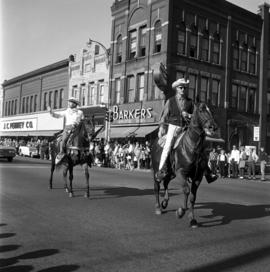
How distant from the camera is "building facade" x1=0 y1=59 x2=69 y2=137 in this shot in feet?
174

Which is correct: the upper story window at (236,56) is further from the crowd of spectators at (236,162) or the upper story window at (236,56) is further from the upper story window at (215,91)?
the crowd of spectators at (236,162)

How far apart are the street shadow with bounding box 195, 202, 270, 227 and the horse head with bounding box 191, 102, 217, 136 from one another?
5.77 feet

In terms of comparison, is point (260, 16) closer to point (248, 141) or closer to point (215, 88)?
point (215, 88)

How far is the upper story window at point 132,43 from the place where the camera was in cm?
4085

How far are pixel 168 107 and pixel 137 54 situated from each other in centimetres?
3155

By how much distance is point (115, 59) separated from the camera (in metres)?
43.0

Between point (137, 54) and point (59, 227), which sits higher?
point (137, 54)

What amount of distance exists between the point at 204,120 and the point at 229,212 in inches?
112

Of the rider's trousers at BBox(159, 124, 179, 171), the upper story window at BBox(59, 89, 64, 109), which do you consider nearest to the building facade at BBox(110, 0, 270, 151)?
the upper story window at BBox(59, 89, 64, 109)

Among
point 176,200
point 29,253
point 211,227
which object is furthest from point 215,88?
point 29,253

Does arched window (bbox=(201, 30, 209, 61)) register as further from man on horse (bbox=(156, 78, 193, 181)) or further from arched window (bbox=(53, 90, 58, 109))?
man on horse (bbox=(156, 78, 193, 181))

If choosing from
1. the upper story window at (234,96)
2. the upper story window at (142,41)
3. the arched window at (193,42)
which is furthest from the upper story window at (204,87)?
the upper story window at (142,41)

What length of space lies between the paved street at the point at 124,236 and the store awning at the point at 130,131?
25.4 meters

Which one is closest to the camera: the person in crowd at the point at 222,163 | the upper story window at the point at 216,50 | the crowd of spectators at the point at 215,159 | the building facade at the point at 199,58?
the crowd of spectators at the point at 215,159
